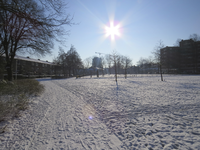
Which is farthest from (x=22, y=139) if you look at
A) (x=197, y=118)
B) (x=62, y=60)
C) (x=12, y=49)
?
(x=62, y=60)

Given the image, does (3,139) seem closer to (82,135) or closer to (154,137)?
(82,135)

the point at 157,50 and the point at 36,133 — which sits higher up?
the point at 157,50

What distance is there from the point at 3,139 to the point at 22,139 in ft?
1.81

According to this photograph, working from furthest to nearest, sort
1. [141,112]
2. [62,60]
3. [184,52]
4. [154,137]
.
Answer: [184,52], [62,60], [141,112], [154,137]

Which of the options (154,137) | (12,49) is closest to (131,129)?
(154,137)

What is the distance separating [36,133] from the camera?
3176mm

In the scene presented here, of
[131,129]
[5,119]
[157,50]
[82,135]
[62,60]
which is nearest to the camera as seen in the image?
[82,135]

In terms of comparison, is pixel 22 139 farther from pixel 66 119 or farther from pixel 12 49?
pixel 12 49

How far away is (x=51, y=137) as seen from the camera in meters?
2.95

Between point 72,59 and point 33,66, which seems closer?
point 72,59

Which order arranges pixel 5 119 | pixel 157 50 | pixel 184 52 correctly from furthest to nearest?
pixel 184 52
pixel 157 50
pixel 5 119

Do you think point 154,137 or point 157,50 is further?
point 157,50

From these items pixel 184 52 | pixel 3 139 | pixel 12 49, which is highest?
pixel 184 52

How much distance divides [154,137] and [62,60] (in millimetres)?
45989
